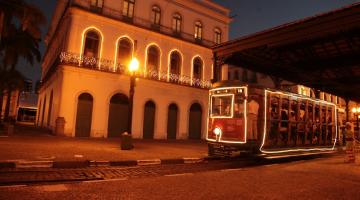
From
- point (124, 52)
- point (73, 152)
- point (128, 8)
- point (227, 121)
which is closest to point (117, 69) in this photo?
point (124, 52)

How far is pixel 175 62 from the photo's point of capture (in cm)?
2367

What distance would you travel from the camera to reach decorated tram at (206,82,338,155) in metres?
10.6

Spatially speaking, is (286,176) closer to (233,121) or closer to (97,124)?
(233,121)

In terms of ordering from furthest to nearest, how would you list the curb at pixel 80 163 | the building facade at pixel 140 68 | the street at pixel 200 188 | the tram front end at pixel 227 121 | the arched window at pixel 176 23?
1. the arched window at pixel 176 23
2. the building facade at pixel 140 68
3. the tram front end at pixel 227 121
4. the curb at pixel 80 163
5. the street at pixel 200 188

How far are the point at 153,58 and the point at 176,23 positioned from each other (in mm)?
4115

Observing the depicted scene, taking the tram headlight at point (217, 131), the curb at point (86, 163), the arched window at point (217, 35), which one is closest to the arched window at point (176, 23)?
the arched window at point (217, 35)

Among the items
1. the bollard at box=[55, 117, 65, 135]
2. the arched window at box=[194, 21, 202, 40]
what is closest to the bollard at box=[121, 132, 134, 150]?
the bollard at box=[55, 117, 65, 135]

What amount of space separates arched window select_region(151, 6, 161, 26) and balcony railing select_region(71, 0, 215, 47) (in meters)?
0.34

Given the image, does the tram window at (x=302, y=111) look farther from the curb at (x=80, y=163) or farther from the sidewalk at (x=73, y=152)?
the curb at (x=80, y=163)

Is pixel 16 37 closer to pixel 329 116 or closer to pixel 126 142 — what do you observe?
pixel 126 142

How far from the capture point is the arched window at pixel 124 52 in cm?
2047

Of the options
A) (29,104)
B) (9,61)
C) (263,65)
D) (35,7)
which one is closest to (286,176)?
(263,65)

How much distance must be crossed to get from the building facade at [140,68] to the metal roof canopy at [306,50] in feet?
19.4

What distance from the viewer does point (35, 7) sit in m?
18.0
